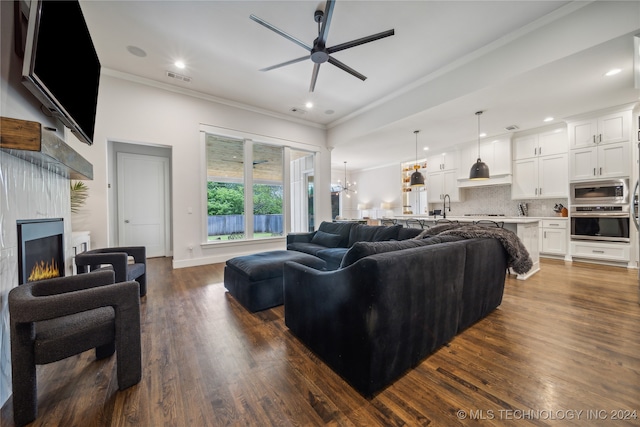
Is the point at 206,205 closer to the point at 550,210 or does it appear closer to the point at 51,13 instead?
the point at 51,13

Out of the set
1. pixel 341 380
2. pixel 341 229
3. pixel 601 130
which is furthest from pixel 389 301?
pixel 601 130

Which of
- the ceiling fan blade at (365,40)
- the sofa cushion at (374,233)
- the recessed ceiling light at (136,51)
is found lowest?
the sofa cushion at (374,233)

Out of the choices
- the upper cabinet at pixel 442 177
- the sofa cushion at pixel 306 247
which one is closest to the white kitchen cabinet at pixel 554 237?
the upper cabinet at pixel 442 177

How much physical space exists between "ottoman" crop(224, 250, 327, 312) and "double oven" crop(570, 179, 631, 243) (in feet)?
18.2

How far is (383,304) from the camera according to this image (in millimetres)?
1321

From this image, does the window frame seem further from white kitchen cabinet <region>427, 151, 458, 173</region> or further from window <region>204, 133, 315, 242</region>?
white kitchen cabinet <region>427, 151, 458, 173</region>

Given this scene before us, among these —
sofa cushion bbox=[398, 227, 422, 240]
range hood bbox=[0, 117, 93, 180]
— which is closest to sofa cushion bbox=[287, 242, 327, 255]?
sofa cushion bbox=[398, 227, 422, 240]

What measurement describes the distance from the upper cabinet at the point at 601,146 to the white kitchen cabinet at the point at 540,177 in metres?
0.34

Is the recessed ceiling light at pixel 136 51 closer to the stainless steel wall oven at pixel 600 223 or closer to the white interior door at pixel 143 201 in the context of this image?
the white interior door at pixel 143 201

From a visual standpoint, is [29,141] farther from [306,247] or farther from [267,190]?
[267,190]

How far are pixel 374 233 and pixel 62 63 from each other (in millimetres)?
3703

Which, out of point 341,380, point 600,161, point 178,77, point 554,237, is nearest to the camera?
point 341,380

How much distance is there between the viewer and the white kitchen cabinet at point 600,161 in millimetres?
4210

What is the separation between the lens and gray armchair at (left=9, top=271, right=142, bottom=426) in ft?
3.79
